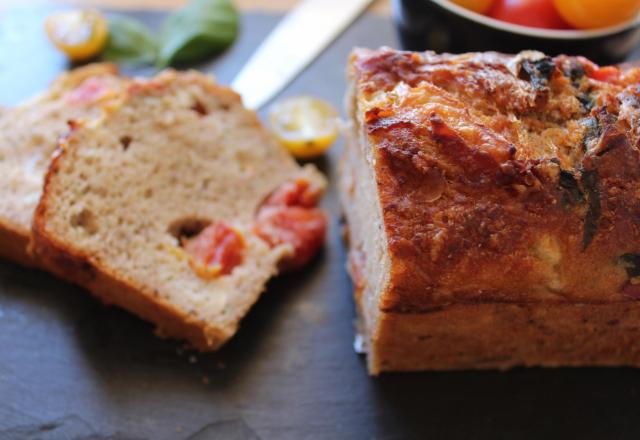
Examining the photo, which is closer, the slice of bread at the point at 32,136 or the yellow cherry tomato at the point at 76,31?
the slice of bread at the point at 32,136

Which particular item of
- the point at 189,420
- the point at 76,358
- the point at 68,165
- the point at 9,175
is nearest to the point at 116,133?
the point at 68,165

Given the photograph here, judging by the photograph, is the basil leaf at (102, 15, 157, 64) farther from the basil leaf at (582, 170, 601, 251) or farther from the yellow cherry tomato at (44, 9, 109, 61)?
the basil leaf at (582, 170, 601, 251)

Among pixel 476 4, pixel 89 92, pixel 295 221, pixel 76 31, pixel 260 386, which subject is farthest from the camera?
pixel 76 31

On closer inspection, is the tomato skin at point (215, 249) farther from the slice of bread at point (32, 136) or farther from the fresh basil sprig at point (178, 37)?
the fresh basil sprig at point (178, 37)


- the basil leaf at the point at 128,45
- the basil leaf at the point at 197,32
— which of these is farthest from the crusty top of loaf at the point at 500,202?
the basil leaf at the point at 128,45

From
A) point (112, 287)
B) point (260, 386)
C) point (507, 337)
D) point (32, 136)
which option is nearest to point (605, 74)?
point (507, 337)

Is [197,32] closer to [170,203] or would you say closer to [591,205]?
[170,203]
